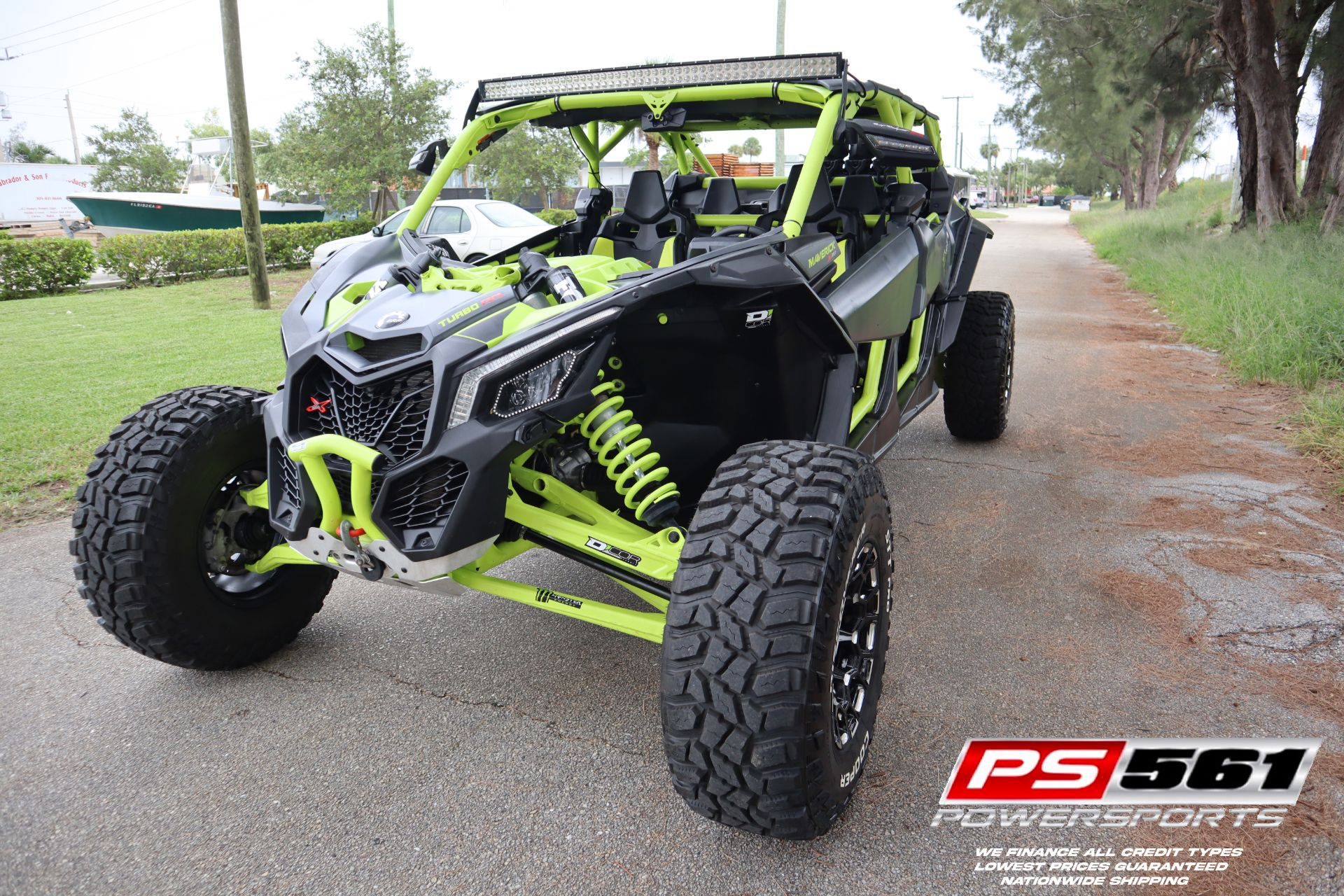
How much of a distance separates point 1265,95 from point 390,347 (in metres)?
15.3

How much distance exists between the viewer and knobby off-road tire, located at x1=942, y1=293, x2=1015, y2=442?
226 inches

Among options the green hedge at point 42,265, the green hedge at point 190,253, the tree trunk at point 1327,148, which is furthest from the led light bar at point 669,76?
the green hedge at point 42,265

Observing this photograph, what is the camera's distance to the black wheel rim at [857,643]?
2549 millimetres

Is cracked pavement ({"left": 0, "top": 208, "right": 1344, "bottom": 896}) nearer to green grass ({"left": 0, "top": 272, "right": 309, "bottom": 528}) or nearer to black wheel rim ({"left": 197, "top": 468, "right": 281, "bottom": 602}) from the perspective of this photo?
black wheel rim ({"left": 197, "top": 468, "right": 281, "bottom": 602})

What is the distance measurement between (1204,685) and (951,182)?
3.46m

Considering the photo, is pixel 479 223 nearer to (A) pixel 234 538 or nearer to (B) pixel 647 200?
(B) pixel 647 200

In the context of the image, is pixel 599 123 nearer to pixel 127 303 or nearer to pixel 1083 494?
pixel 1083 494

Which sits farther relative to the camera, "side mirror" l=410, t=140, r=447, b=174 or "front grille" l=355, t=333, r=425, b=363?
"side mirror" l=410, t=140, r=447, b=174

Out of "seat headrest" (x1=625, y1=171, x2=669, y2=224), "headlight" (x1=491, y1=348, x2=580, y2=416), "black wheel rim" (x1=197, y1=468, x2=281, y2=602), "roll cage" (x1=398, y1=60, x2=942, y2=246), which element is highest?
"roll cage" (x1=398, y1=60, x2=942, y2=246)

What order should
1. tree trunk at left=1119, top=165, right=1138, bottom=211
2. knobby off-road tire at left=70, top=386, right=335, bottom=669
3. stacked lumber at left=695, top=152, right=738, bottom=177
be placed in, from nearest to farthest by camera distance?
knobby off-road tire at left=70, top=386, right=335, bottom=669 → stacked lumber at left=695, top=152, right=738, bottom=177 → tree trunk at left=1119, top=165, right=1138, bottom=211

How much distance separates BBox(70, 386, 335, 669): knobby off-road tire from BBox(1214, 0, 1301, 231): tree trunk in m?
14.0

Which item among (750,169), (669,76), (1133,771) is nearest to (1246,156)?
(750,169)

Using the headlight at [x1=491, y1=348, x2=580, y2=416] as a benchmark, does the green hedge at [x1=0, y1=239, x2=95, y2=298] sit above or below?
below

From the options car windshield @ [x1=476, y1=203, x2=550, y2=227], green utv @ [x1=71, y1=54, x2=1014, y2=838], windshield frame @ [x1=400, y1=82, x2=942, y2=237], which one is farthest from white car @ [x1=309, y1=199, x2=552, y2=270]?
green utv @ [x1=71, y1=54, x2=1014, y2=838]
